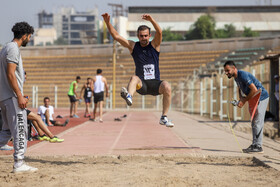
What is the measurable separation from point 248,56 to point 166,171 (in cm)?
3994

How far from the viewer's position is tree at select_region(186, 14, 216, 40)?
75875 mm

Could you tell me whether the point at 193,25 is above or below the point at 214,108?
above

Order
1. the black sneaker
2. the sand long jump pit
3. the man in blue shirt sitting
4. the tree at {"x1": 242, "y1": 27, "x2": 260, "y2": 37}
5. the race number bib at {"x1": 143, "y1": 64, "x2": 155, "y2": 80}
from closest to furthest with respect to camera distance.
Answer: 1. the sand long jump pit
2. the race number bib at {"x1": 143, "y1": 64, "x2": 155, "y2": 80}
3. the man in blue shirt sitting
4. the black sneaker
5. the tree at {"x1": 242, "y1": 27, "x2": 260, "y2": 37}

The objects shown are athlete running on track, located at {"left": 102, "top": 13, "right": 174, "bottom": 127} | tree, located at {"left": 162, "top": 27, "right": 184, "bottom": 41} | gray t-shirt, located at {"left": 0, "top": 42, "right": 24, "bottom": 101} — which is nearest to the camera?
gray t-shirt, located at {"left": 0, "top": 42, "right": 24, "bottom": 101}

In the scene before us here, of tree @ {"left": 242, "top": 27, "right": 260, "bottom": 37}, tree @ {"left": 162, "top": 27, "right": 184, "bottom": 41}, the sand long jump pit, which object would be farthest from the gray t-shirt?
tree @ {"left": 242, "top": 27, "right": 260, "bottom": 37}

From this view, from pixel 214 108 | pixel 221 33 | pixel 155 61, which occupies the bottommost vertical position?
pixel 214 108

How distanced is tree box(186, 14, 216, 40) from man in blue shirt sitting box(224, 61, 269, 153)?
67.4 metres

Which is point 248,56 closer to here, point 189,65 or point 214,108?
point 189,65

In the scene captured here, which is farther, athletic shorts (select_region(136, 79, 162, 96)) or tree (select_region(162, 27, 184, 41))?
tree (select_region(162, 27, 184, 41))

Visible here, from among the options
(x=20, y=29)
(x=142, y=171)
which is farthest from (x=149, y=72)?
(x=20, y=29)

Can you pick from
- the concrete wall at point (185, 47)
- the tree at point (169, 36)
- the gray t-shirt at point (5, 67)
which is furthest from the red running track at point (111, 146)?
the tree at point (169, 36)

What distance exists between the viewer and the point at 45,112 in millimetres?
14195

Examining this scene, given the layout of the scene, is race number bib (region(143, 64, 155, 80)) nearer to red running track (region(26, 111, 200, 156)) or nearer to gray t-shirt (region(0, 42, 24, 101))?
red running track (region(26, 111, 200, 156))

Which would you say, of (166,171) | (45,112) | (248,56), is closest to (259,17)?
(248,56)
